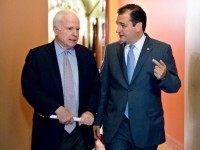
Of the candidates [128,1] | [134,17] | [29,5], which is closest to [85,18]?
[128,1]

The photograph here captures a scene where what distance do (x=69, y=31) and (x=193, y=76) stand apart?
1448 mm

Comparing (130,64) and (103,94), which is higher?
(130,64)

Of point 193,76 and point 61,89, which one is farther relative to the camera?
point 193,76

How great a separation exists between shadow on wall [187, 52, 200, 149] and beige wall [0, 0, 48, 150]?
1.66 meters

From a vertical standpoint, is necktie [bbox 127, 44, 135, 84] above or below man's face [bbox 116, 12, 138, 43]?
below

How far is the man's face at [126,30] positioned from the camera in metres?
3.27

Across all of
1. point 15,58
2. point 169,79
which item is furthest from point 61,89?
point 15,58

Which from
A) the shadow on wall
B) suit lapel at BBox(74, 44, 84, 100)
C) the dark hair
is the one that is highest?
the dark hair

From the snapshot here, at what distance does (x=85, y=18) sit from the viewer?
10.3m

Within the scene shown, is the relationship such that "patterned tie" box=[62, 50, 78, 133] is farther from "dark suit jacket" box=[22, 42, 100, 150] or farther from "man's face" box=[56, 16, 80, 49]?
"man's face" box=[56, 16, 80, 49]

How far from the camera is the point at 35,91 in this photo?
10.1 ft

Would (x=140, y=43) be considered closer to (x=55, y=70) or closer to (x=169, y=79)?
(x=169, y=79)

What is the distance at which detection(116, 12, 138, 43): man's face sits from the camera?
10.7 feet

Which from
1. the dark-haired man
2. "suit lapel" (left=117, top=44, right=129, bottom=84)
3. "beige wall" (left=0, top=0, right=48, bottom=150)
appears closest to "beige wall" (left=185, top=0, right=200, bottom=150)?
the dark-haired man
